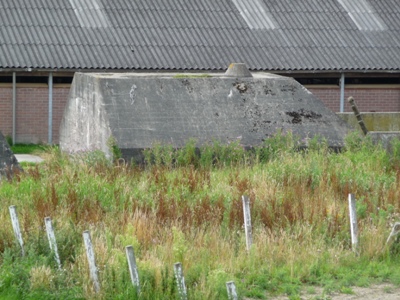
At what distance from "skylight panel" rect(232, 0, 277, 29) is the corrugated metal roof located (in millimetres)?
32

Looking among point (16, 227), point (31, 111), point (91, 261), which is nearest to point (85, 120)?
point (31, 111)

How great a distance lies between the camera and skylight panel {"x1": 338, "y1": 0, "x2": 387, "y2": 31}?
3019cm

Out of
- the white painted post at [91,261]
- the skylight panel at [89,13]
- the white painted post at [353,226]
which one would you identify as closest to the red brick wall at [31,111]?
the skylight panel at [89,13]

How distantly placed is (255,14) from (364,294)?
19935 millimetres

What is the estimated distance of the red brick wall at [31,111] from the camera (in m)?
25.4

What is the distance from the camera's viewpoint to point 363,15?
100 feet

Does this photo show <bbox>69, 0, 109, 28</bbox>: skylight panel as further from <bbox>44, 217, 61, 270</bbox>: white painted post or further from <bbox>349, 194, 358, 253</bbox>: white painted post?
<bbox>44, 217, 61, 270</bbox>: white painted post

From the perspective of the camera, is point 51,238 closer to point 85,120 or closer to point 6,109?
point 85,120

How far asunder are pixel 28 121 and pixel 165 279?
54.1ft

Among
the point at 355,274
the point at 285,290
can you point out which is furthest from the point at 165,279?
the point at 355,274

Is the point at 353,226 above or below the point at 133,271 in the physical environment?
above

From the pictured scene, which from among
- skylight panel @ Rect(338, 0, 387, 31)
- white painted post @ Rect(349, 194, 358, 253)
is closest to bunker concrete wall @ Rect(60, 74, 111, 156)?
white painted post @ Rect(349, 194, 358, 253)

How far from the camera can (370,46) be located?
95.7 ft

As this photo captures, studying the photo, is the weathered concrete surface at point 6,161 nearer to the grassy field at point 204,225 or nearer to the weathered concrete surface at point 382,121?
the grassy field at point 204,225
